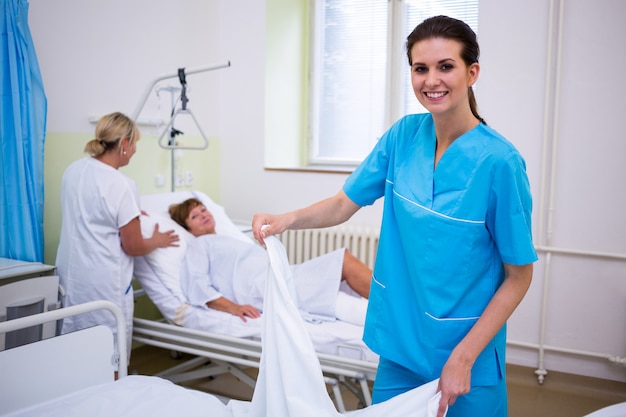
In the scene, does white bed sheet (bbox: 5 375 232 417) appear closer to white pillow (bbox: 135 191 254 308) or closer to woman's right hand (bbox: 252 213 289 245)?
woman's right hand (bbox: 252 213 289 245)

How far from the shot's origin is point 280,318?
55.6 inches

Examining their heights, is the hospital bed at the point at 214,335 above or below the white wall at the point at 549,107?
below

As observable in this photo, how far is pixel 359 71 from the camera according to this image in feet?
12.8

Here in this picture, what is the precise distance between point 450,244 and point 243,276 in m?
1.63

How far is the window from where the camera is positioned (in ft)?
12.1

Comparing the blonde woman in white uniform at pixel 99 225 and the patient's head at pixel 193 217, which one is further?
the patient's head at pixel 193 217

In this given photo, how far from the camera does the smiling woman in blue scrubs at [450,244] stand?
1174 millimetres

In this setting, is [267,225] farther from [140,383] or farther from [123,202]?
[123,202]

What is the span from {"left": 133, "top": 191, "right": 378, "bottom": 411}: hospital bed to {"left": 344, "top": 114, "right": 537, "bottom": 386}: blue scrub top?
0.68 metres

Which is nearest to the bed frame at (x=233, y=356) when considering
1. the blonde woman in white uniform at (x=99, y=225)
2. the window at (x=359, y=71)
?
the blonde woman in white uniform at (x=99, y=225)

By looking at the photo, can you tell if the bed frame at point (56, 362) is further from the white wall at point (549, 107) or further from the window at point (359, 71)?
the window at point (359, 71)

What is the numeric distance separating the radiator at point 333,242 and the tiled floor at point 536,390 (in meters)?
0.86

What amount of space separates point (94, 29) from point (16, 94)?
808 mm

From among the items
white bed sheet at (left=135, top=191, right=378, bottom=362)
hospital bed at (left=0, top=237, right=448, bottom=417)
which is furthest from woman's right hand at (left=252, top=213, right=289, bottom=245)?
white bed sheet at (left=135, top=191, right=378, bottom=362)
